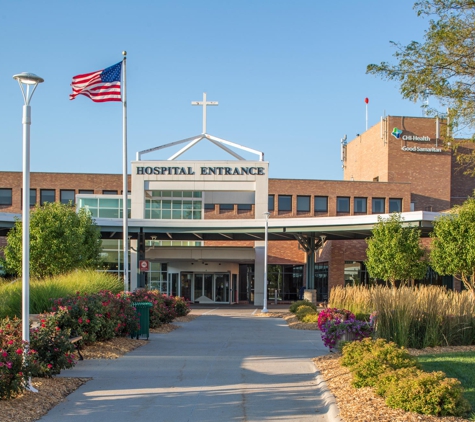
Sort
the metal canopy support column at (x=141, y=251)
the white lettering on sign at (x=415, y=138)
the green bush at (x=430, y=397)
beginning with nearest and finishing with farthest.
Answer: the green bush at (x=430, y=397) → the metal canopy support column at (x=141, y=251) → the white lettering on sign at (x=415, y=138)

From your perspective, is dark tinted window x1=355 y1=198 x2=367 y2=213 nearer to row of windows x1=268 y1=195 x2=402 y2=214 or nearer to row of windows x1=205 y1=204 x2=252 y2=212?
row of windows x1=268 y1=195 x2=402 y2=214

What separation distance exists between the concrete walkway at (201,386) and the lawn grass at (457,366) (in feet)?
6.93

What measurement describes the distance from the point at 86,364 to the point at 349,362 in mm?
5380

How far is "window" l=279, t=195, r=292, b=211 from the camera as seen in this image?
5303 cm

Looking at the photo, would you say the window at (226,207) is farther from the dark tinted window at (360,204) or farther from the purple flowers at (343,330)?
the purple flowers at (343,330)

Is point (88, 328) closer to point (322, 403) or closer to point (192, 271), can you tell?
point (322, 403)

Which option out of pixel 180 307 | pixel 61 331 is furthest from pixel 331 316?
pixel 180 307

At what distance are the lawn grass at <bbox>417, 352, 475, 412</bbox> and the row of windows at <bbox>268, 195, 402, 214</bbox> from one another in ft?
131

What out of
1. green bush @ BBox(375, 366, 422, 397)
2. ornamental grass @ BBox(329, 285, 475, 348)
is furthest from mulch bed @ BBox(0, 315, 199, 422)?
ornamental grass @ BBox(329, 285, 475, 348)

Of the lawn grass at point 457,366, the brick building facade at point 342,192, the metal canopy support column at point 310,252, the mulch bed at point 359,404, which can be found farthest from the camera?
the brick building facade at point 342,192

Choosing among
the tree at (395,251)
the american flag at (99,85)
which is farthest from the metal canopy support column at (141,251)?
the american flag at (99,85)

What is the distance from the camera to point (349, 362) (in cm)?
1072

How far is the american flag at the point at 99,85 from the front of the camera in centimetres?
2019

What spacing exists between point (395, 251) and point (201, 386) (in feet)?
93.2
